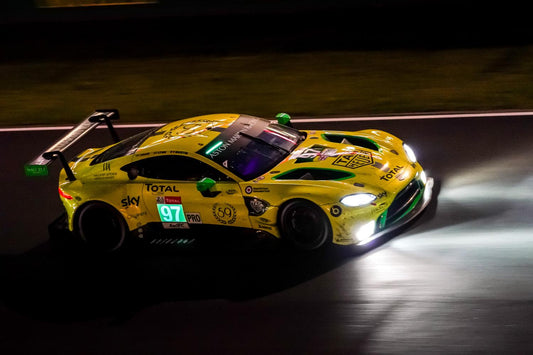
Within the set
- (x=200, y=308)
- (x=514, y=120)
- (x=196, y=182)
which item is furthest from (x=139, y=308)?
(x=514, y=120)

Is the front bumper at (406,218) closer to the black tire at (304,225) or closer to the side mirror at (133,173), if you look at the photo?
the black tire at (304,225)

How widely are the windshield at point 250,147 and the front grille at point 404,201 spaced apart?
1309 millimetres

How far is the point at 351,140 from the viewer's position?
8719mm

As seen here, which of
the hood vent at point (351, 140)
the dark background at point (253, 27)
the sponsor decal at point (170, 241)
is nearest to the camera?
the sponsor decal at point (170, 241)

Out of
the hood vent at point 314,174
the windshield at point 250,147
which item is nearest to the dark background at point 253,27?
the windshield at point 250,147

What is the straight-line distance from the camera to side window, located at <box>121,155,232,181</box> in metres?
7.71

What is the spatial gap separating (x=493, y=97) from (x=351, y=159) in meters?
5.34

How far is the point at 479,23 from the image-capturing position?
15.4 meters

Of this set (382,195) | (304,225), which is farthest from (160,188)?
(382,195)

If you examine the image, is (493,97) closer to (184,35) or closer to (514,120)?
(514,120)

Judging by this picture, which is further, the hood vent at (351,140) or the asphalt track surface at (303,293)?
the hood vent at (351,140)

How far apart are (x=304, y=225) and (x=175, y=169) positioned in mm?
1522

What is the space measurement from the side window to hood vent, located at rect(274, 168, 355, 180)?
61 centimetres

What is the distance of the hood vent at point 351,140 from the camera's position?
858 cm
